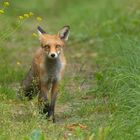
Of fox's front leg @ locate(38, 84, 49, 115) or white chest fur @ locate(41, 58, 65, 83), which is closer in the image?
fox's front leg @ locate(38, 84, 49, 115)

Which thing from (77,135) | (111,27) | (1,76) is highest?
(111,27)

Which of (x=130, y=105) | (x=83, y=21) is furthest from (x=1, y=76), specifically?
(x=83, y=21)

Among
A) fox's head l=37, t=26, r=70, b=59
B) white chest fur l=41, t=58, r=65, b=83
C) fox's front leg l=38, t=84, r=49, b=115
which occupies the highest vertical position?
fox's head l=37, t=26, r=70, b=59

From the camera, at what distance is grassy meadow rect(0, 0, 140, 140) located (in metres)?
8.90

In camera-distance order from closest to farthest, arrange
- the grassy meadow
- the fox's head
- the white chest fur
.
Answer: the grassy meadow → the fox's head → the white chest fur

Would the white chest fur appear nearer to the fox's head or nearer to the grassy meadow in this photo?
the fox's head

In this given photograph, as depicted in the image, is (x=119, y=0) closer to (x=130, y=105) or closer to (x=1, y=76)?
(x=1, y=76)

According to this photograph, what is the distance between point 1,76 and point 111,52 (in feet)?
6.39

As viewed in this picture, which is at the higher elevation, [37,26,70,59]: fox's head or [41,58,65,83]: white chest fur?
[37,26,70,59]: fox's head

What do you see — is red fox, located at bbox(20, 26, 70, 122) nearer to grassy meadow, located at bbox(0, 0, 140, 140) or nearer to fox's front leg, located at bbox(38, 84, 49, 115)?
fox's front leg, located at bbox(38, 84, 49, 115)

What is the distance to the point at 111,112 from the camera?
33.3 ft

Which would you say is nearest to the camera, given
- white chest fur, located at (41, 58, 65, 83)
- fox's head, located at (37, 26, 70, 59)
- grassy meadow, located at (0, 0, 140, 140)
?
grassy meadow, located at (0, 0, 140, 140)

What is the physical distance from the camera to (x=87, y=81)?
12.6 m

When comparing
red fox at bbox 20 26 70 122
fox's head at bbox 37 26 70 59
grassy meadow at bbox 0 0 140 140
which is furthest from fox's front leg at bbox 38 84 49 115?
fox's head at bbox 37 26 70 59
